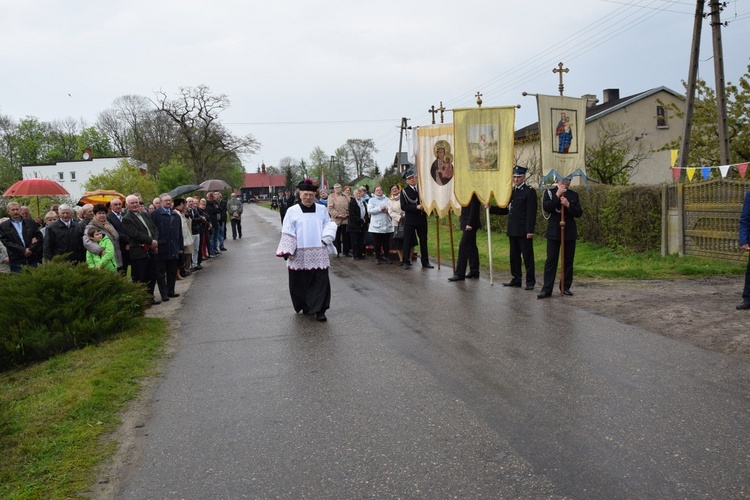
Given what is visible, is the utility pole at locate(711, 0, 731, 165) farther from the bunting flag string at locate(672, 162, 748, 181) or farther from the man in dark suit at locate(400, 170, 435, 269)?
the man in dark suit at locate(400, 170, 435, 269)

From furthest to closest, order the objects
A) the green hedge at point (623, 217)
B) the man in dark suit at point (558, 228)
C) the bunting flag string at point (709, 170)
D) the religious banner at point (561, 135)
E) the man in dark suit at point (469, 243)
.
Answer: the green hedge at point (623, 217) < the bunting flag string at point (709, 170) < the man in dark suit at point (469, 243) < the religious banner at point (561, 135) < the man in dark suit at point (558, 228)

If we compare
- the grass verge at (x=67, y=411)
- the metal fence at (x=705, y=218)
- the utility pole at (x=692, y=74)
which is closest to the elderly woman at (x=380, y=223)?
the metal fence at (x=705, y=218)

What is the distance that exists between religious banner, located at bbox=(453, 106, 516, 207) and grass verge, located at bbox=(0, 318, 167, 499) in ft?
21.1

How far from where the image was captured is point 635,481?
3.58m

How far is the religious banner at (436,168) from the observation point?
13688 millimetres

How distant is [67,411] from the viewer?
17.1ft

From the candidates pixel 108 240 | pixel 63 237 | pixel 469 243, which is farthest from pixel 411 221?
pixel 63 237

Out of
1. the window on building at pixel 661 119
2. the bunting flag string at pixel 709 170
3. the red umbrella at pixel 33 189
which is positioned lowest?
the bunting flag string at pixel 709 170

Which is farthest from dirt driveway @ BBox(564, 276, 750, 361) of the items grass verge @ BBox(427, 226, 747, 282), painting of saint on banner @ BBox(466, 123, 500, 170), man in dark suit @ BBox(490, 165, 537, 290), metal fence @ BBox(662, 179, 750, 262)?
painting of saint on banner @ BBox(466, 123, 500, 170)

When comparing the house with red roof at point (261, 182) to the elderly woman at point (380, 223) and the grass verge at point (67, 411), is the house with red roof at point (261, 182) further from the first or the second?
the grass verge at point (67, 411)

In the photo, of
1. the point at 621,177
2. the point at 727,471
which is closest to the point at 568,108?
the point at 727,471

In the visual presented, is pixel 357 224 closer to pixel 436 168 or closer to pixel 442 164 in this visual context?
pixel 436 168

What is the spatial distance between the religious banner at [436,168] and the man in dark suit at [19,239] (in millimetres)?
7537

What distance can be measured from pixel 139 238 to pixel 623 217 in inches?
433
